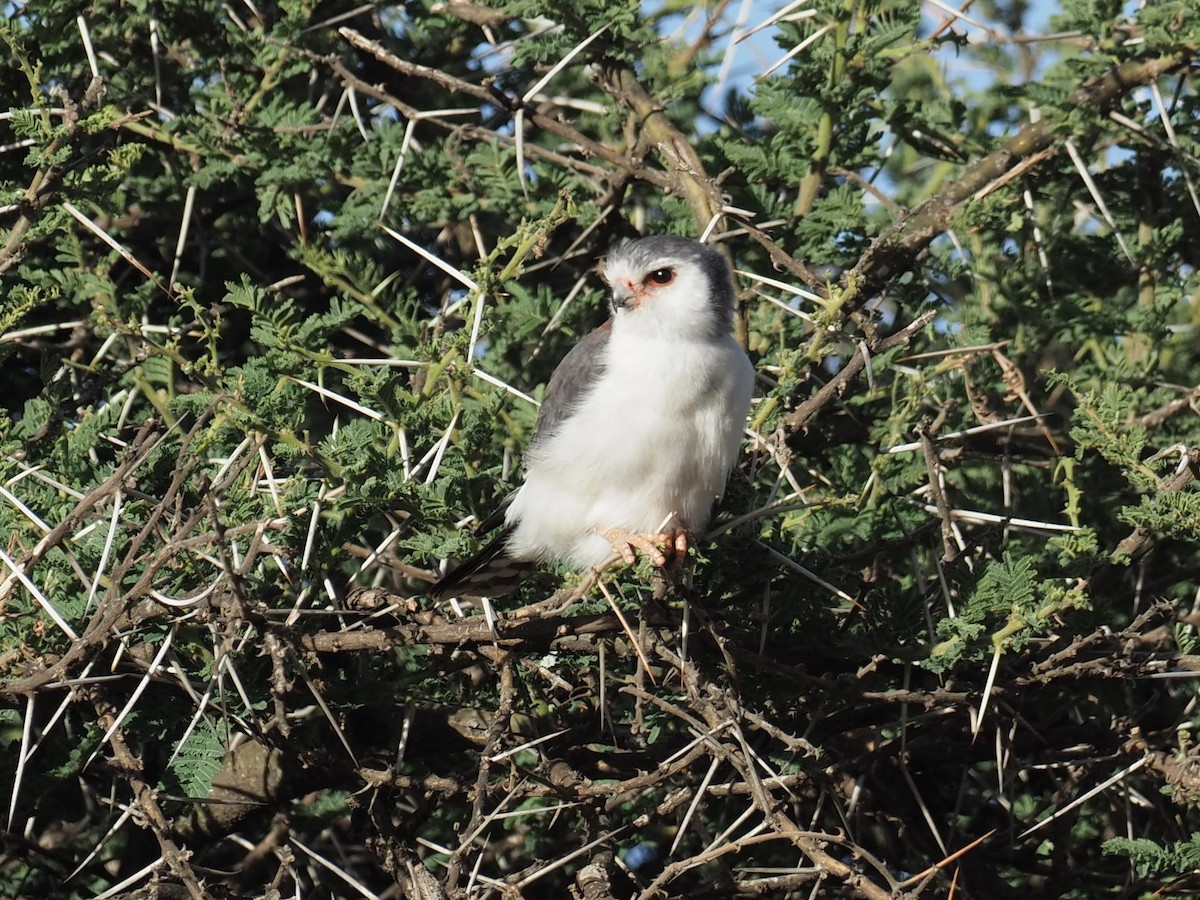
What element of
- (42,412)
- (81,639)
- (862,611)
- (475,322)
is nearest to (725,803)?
(862,611)

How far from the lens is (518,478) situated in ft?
12.2

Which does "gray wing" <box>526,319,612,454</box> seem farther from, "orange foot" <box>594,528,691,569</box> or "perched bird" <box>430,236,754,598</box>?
"orange foot" <box>594,528,691,569</box>

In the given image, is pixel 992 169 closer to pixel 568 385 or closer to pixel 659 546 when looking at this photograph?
pixel 568 385

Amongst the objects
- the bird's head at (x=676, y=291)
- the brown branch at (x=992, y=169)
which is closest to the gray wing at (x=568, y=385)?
the bird's head at (x=676, y=291)

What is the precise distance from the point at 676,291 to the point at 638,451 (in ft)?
1.42


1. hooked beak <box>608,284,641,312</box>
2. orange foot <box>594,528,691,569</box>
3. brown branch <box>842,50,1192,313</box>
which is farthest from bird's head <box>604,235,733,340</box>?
orange foot <box>594,528,691,569</box>

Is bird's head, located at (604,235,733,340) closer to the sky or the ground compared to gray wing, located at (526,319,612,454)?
closer to the sky

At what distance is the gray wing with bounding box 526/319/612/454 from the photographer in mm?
3502

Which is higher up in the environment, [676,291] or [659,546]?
[676,291]

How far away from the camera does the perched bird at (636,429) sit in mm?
3359

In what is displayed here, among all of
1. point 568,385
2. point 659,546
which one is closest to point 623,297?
point 568,385

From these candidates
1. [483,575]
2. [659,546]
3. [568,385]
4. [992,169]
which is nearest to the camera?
[659,546]

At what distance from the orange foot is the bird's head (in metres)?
0.53

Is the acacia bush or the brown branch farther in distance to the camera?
the brown branch
